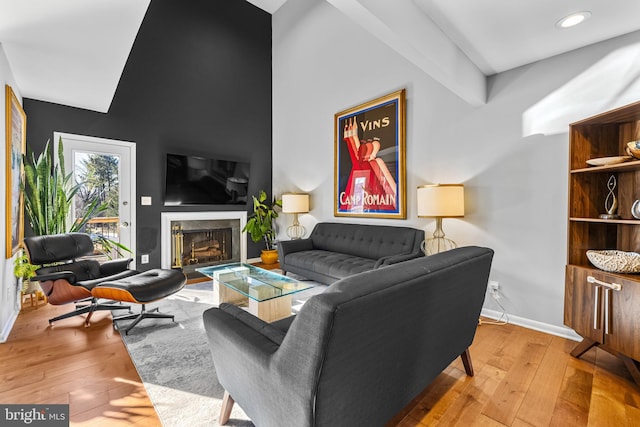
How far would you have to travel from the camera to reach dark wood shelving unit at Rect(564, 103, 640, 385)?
187 cm

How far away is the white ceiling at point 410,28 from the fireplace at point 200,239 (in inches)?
95.6

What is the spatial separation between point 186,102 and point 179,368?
13.8ft

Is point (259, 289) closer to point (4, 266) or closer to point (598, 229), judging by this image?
point (4, 266)

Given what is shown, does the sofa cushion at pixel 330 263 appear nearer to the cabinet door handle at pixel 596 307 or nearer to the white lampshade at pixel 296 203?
the white lampshade at pixel 296 203

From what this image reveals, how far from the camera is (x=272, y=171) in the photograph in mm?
5910

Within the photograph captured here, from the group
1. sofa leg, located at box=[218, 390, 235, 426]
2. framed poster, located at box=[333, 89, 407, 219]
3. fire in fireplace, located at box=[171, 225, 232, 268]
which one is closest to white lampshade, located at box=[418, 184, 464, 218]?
framed poster, located at box=[333, 89, 407, 219]

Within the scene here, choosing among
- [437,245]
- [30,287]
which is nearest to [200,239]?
[30,287]

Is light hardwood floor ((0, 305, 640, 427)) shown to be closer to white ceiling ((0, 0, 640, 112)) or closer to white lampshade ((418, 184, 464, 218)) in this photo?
white lampshade ((418, 184, 464, 218))

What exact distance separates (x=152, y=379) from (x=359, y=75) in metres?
4.12

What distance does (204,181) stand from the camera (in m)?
4.89

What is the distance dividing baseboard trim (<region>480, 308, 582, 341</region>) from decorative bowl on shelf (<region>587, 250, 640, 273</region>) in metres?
0.81

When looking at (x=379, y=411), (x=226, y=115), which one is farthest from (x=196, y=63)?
→ (x=379, y=411)

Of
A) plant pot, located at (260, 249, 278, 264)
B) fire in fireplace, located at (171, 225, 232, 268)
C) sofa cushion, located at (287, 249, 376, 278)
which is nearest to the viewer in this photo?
sofa cushion, located at (287, 249, 376, 278)

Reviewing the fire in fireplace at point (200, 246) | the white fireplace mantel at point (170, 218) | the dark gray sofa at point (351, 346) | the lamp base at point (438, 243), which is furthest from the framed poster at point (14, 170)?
the lamp base at point (438, 243)
